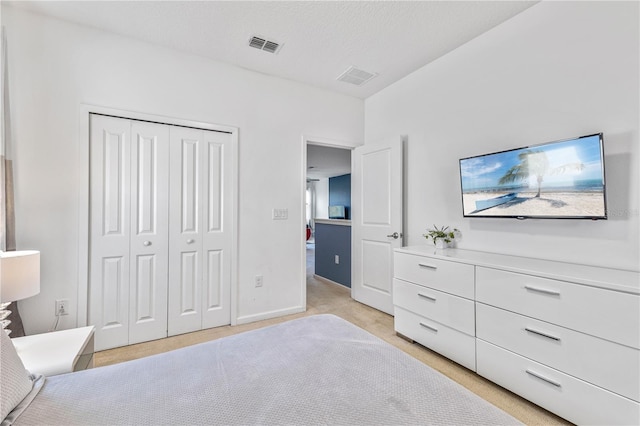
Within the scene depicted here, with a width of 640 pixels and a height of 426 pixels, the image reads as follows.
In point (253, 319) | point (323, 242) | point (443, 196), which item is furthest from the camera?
point (323, 242)

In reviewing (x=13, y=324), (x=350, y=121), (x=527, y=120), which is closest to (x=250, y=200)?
(x=350, y=121)

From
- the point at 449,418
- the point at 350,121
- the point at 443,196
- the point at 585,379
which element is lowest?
the point at 585,379

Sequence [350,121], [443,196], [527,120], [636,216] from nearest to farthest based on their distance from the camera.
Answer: [636,216] < [527,120] < [443,196] < [350,121]

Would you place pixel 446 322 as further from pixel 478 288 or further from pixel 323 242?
pixel 323 242

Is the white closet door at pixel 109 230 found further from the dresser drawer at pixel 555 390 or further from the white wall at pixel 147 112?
the dresser drawer at pixel 555 390

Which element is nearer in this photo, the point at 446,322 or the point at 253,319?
the point at 446,322

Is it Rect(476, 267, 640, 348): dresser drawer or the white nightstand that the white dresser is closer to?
Rect(476, 267, 640, 348): dresser drawer

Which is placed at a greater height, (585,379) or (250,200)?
(250,200)

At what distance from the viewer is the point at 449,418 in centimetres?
79

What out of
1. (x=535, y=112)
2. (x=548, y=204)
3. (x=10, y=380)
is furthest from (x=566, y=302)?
(x=10, y=380)

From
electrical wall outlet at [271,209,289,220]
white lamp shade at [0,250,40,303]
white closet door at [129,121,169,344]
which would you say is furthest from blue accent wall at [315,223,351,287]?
white lamp shade at [0,250,40,303]

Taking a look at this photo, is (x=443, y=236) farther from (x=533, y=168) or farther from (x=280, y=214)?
(x=280, y=214)

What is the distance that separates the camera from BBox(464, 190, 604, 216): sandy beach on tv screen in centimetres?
170

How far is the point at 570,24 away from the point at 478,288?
189 centimetres
